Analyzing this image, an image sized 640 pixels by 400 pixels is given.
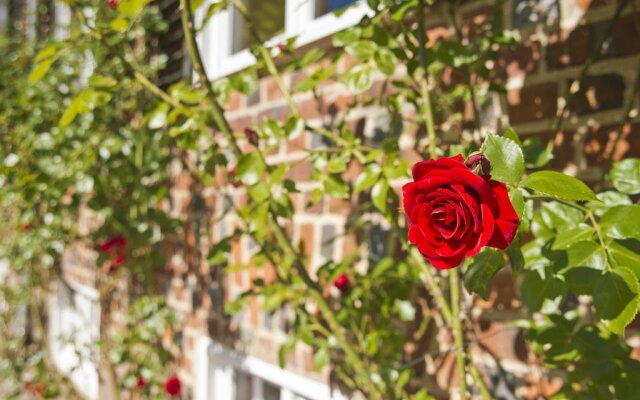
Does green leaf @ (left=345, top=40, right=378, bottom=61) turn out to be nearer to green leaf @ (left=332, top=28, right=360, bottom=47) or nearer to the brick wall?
green leaf @ (left=332, top=28, right=360, bottom=47)

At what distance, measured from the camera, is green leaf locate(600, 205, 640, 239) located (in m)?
0.83

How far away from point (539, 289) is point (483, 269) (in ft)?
0.48

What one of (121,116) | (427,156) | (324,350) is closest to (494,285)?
(427,156)

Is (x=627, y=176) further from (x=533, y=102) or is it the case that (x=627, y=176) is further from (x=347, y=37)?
(x=347, y=37)

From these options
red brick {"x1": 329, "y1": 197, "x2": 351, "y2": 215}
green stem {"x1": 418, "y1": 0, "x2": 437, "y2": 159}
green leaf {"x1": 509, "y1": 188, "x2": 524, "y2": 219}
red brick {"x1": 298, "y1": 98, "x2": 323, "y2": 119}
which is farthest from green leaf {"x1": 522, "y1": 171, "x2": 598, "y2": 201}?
red brick {"x1": 298, "y1": 98, "x2": 323, "y2": 119}

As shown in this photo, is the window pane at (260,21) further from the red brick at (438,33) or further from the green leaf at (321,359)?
the green leaf at (321,359)

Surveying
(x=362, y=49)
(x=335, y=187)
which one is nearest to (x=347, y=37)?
(x=362, y=49)

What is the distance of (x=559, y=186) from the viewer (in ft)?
2.33

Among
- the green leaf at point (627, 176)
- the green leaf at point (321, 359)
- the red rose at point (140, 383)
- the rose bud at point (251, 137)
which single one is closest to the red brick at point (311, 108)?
the rose bud at point (251, 137)

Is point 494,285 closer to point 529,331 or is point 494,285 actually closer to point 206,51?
point 529,331

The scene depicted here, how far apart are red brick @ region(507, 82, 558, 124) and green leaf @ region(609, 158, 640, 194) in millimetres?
386

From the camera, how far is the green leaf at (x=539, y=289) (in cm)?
93

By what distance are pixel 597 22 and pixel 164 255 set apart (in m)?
2.20

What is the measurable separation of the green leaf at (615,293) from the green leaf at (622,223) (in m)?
0.06
